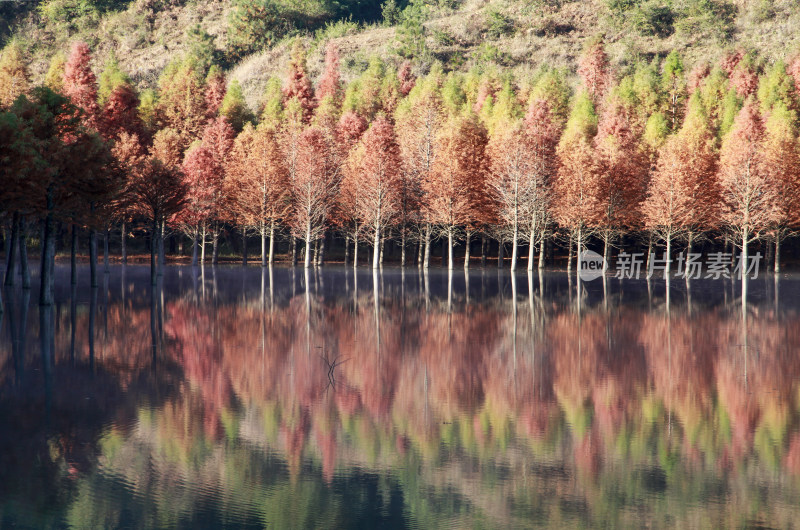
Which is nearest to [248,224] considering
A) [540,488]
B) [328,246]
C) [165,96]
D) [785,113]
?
[328,246]

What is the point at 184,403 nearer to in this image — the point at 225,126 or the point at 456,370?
the point at 456,370

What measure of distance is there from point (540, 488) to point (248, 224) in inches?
2626

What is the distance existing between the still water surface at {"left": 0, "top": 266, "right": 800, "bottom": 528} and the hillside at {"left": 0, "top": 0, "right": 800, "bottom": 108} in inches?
4343

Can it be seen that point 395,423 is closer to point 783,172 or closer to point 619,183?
point 619,183

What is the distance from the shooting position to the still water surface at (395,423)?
1052 cm

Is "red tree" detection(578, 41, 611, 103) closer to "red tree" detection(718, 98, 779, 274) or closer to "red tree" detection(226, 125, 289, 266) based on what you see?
"red tree" detection(718, 98, 779, 274)

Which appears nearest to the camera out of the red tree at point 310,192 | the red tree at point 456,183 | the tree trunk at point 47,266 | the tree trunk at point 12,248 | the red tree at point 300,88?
the tree trunk at point 47,266

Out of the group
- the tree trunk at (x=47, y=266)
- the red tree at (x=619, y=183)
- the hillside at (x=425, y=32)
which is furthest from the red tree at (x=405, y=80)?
the tree trunk at (x=47, y=266)

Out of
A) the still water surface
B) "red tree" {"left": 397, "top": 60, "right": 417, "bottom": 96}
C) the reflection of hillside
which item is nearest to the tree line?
"red tree" {"left": 397, "top": 60, "right": 417, "bottom": 96}

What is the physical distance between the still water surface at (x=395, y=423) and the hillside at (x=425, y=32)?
110m

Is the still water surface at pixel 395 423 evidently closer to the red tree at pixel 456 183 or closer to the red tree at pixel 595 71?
the red tree at pixel 456 183

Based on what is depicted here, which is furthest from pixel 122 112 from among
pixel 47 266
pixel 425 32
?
pixel 425 32

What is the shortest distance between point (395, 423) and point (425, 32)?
158 m

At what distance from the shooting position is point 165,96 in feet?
299
